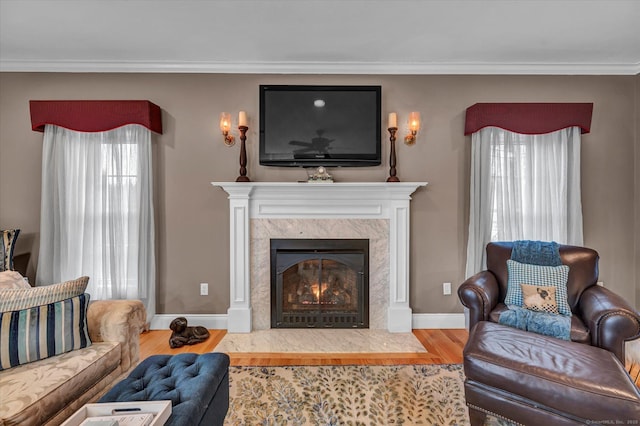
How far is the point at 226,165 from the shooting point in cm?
304

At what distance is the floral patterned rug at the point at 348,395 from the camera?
175 centimetres

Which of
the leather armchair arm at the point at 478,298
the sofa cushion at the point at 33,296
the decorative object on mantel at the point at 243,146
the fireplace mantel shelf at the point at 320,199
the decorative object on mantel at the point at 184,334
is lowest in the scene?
the decorative object on mantel at the point at 184,334

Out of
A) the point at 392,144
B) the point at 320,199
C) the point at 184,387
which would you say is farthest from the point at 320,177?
the point at 184,387

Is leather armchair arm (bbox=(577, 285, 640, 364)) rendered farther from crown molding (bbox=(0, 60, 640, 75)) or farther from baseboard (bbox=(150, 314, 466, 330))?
crown molding (bbox=(0, 60, 640, 75))

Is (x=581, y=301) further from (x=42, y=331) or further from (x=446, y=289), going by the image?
(x=42, y=331)

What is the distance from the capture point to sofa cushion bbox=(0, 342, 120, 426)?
1221 mm

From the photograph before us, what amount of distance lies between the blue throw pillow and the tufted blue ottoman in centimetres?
210

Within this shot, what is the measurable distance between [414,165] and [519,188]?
105cm

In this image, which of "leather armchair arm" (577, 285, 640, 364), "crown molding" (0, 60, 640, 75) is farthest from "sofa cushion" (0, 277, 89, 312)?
"leather armchair arm" (577, 285, 640, 364)

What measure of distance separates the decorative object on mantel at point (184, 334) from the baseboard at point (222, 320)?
17 cm

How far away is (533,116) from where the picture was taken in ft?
9.42

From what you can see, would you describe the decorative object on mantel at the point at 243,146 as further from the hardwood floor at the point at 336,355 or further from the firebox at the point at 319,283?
the hardwood floor at the point at 336,355

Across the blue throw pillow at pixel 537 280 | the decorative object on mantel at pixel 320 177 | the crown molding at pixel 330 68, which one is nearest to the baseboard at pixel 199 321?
the decorative object on mantel at pixel 320 177

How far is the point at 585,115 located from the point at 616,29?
0.74 meters
